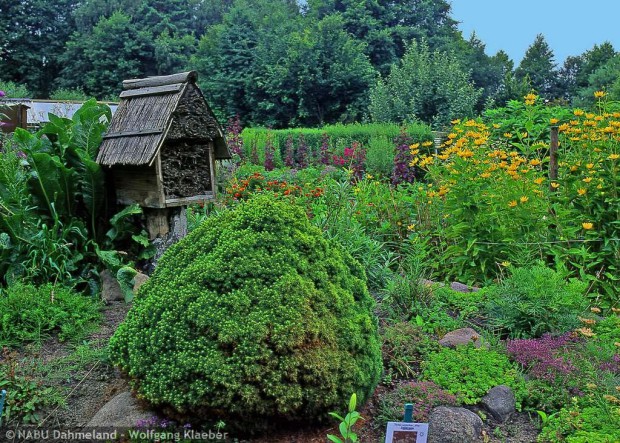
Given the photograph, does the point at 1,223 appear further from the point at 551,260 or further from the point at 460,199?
the point at 551,260

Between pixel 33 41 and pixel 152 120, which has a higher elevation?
pixel 33 41

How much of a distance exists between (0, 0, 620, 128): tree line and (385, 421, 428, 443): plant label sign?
23083 mm

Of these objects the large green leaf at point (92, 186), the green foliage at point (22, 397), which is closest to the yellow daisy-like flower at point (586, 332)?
the green foliage at point (22, 397)

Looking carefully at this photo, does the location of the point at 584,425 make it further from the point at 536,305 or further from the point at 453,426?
the point at 536,305

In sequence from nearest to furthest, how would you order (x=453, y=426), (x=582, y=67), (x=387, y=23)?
(x=453, y=426) → (x=582, y=67) → (x=387, y=23)

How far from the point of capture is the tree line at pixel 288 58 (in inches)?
1191

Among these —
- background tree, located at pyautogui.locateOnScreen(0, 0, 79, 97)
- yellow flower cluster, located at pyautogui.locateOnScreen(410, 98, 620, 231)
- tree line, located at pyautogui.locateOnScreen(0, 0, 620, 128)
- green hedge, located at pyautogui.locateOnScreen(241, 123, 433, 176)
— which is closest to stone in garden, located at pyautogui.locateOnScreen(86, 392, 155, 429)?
yellow flower cluster, located at pyautogui.locateOnScreen(410, 98, 620, 231)

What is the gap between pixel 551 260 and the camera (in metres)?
5.83

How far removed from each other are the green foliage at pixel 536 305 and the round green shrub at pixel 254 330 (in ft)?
4.30

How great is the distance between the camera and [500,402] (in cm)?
355

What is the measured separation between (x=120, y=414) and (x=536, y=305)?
270 centimetres

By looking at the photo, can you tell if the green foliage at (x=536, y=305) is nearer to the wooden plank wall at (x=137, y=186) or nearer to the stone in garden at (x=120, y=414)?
the stone in garden at (x=120, y=414)

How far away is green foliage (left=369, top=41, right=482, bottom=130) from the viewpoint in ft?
81.0

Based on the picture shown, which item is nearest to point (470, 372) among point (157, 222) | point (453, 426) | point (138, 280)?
point (453, 426)
